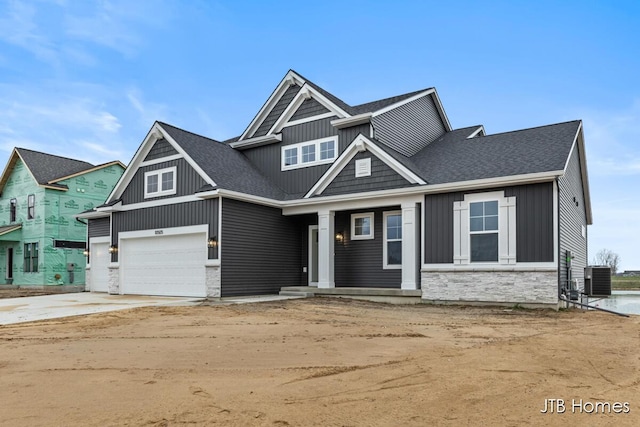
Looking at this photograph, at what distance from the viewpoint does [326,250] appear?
1567cm

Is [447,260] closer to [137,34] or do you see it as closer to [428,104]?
[428,104]

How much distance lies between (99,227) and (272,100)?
9441 millimetres

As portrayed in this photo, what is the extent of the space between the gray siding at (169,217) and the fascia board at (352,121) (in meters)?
5.12

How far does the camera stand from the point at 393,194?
14.2 m

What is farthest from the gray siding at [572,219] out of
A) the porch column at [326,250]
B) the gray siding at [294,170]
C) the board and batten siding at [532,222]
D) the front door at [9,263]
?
the front door at [9,263]

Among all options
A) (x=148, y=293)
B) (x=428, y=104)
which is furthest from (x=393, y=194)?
(x=148, y=293)

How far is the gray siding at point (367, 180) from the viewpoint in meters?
14.4

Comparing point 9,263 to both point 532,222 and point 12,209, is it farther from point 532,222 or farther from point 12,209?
point 532,222

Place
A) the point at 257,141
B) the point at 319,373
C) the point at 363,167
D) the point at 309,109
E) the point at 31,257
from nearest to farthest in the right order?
1. the point at 319,373
2. the point at 363,167
3. the point at 309,109
4. the point at 257,141
5. the point at 31,257

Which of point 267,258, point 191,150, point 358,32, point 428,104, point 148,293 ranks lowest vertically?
point 148,293

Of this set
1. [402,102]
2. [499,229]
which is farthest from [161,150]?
[499,229]

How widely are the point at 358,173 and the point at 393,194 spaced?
1561 millimetres

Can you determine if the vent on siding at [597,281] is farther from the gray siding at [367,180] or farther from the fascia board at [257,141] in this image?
the fascia board at [257,141]

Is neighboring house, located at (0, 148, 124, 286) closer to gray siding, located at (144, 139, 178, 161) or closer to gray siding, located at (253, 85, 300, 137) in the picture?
gray siding, located at (144, 139, 178, 161)
